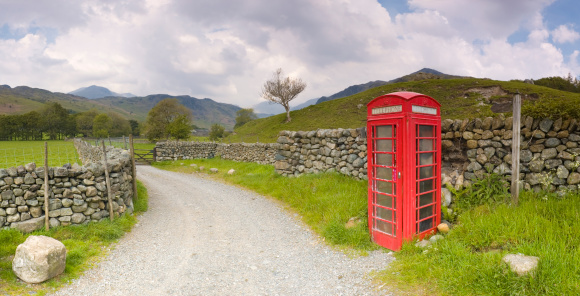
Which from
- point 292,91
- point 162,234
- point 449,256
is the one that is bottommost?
point 162,234

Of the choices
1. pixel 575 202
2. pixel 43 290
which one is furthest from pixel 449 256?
pixel 43 290

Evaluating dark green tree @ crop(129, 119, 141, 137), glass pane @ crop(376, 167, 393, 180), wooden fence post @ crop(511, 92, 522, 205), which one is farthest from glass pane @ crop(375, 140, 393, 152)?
dark green tree @ crop(129, 119, 141, 137)

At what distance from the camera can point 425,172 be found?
500 cm

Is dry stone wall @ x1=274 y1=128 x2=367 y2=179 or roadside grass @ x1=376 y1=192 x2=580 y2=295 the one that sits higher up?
dry stone wall @ x1=274 y1=128 x2=367 y2=179

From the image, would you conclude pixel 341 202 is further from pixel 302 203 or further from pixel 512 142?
pixel 512 142

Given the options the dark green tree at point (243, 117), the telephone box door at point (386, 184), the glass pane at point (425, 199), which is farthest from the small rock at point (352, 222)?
the dark green tree at point (243, 117)

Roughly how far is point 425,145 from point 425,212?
124 cm

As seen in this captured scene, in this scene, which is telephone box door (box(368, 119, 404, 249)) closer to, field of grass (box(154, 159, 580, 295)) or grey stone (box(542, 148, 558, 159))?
field of grass (box(154, 159, 580, 295))

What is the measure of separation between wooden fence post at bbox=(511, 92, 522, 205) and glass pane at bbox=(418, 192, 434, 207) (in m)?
1.48

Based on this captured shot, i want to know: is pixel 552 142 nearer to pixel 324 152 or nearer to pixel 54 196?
pixel 324 152

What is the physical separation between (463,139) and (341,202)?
3182 mm

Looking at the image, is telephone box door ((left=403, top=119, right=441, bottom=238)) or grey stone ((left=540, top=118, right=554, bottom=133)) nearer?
telephone box door ((left=403, top=119, right=441, bottom=238))

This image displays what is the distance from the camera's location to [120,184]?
770 centimetres

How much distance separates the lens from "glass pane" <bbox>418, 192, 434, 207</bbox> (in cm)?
493
